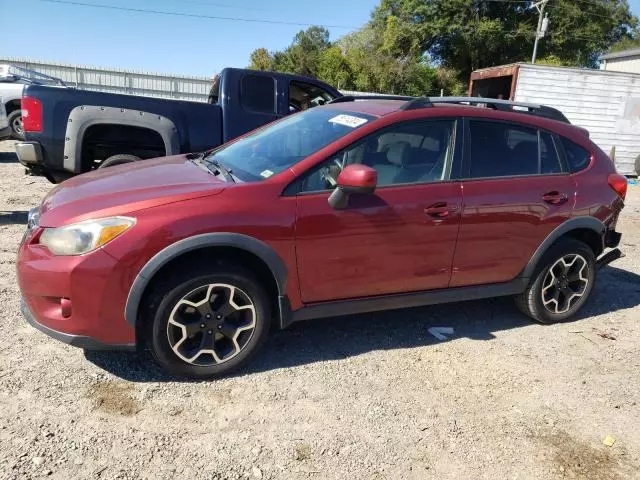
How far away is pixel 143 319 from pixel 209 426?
0.74 meters

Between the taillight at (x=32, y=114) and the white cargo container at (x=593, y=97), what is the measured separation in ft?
39.2

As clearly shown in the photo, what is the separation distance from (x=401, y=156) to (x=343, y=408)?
1.71m

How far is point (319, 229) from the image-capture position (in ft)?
10.6

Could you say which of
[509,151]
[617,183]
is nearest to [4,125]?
[509,151]

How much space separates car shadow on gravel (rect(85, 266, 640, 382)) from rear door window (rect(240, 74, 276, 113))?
357 centimetres

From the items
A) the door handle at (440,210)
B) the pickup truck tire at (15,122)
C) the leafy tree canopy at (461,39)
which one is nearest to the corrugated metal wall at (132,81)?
the pickup truck tire at (15,122)

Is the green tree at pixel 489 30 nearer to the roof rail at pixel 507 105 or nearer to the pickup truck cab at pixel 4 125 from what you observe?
the pickup truck cab at pixel 4 125

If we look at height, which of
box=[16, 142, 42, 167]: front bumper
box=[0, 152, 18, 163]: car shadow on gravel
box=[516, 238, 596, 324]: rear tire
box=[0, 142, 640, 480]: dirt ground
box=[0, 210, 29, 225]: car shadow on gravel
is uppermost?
box=[16, 142, 42, 167]: front bumper

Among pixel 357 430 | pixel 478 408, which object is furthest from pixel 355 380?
pixel 478 408

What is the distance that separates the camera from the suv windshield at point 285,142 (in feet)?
11.3

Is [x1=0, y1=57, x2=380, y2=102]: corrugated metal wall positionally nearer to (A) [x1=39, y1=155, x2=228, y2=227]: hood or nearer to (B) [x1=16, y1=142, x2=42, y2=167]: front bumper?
(B) [x1=16, y1=142, x2=42, y2=167]: front bumper

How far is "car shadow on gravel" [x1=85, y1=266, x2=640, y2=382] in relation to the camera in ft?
11.0

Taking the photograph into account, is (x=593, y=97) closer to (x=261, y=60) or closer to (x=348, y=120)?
(x=348, y=120)

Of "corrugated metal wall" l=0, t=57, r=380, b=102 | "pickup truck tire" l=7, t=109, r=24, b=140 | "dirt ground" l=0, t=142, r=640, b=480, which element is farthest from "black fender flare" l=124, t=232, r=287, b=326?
"corrugated metal wall" l=0, t=57, r=380, b=102
